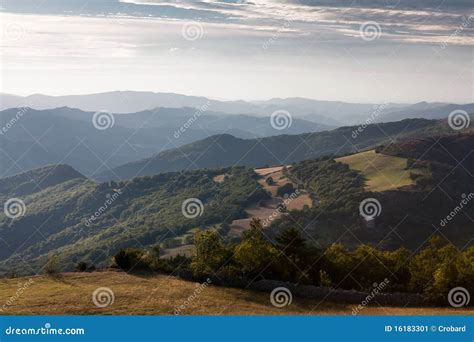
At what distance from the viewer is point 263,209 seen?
184 m

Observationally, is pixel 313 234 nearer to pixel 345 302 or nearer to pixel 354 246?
pixel 354 246

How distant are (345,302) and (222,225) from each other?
136827mm

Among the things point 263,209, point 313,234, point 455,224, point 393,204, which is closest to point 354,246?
point 313,234

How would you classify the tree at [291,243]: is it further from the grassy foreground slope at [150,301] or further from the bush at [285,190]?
the bush at [285,190]

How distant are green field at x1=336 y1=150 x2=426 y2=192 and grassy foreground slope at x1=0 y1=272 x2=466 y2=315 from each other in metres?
138

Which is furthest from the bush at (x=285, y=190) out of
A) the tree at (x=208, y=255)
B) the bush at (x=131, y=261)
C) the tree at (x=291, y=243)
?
the bush at (x=131, y=261)

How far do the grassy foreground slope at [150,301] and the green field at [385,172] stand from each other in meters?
138

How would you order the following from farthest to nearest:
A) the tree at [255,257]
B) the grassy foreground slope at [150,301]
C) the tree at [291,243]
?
1. the tree at [291,243]
2. the tree at [255,257]
3. the grassy foreground slope at [150,301]

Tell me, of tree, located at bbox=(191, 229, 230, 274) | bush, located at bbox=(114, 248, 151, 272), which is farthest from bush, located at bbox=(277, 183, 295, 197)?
bush, located at bbox=(114, 248, 151, 272)

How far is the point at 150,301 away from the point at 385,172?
549 feet

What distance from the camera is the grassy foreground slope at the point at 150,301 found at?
31.8m

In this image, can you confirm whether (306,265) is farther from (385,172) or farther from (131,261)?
(385,172)

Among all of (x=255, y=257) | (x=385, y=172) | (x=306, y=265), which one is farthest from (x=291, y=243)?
(x=385, y=172)

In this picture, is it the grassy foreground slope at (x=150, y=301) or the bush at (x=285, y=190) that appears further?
the bush at (x=285, y=190)
